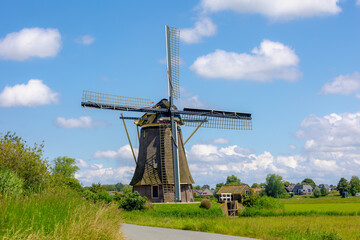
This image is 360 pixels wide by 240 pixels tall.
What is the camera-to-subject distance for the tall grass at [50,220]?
9.77 meters

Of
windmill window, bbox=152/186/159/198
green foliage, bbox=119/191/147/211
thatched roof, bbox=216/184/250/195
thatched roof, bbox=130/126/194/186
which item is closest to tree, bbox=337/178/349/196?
thatched roof, bbox=216/184/250/195

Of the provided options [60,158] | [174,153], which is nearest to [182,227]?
[174,153]

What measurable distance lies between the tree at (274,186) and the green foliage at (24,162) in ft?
296

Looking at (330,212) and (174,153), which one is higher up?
(174,153)

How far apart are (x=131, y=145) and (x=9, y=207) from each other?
97.4ft

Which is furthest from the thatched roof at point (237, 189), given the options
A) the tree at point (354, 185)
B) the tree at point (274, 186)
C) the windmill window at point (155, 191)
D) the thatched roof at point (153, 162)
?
the tree at point (354, 185)

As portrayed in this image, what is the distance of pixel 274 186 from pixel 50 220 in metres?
108

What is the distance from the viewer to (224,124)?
41688 millimetres

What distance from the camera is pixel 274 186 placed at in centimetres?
11331

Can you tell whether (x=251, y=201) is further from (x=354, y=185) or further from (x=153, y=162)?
(x=354, y=185)

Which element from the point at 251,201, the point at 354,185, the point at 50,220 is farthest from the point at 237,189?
Answer: the point at 354,185

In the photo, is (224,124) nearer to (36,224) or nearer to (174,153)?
(174,153)

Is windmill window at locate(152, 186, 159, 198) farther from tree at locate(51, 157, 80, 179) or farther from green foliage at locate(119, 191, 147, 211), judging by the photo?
tree at locate(51, 157, 80, 179)

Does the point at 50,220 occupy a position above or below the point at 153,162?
Result: below
